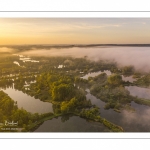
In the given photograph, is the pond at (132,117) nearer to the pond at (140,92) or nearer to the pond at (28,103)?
the pond at (140,92)

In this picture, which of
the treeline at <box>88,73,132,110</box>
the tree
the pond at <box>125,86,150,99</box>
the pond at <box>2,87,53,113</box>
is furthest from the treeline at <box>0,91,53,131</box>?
the pond at <box>125,86,150,99</box>

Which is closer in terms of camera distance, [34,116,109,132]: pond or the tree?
[34,116,109,132]: pond

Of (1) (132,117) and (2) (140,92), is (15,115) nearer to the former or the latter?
(1) (132,117)

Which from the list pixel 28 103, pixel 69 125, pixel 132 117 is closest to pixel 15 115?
pixel 28 103

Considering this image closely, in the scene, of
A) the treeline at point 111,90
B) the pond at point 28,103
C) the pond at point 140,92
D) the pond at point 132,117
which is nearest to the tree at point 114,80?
the treeline at point 111,90

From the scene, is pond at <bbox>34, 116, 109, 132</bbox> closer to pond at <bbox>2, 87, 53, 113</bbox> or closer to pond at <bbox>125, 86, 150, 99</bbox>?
pond at <bbox>2, 87, 53, 113</bbox>

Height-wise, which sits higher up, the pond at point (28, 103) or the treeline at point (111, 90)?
the treeline at point (111, 90)
